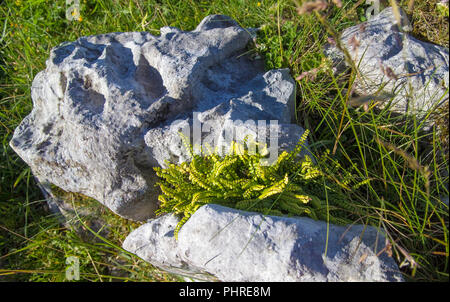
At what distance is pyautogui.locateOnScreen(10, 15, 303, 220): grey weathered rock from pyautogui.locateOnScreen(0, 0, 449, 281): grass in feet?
1.52

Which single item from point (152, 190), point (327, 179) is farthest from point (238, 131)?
point (152, 190)

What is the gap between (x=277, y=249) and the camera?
2.69 metres

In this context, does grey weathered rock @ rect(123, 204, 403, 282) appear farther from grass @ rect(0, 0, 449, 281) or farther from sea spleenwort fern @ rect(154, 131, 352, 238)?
grass @ rect(0, 0, 449, 281)

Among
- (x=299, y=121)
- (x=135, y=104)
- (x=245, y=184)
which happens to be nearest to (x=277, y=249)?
(x=245, y=184)

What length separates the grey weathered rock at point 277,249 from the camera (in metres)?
2.63

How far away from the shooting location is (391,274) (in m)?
2.62

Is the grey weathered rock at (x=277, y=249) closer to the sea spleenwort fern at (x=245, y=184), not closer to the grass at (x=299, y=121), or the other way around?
the sea spleenwort fern at (x=245, y=184)

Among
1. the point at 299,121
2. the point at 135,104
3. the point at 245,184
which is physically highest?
the point at 135,104

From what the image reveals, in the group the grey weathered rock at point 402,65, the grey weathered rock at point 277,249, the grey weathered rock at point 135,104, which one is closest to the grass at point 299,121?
the grey weathered rock at point 402,65

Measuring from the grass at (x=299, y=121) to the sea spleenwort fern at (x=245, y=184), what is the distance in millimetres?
345

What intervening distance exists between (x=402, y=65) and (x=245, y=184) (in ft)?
7.07

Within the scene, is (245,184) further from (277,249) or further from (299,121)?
(299,121)

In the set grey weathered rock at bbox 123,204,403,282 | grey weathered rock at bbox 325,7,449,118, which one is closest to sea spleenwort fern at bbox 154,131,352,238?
grey weathered rock at bbox 123,204,403,282

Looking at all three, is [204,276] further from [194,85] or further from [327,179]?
[194,85]
